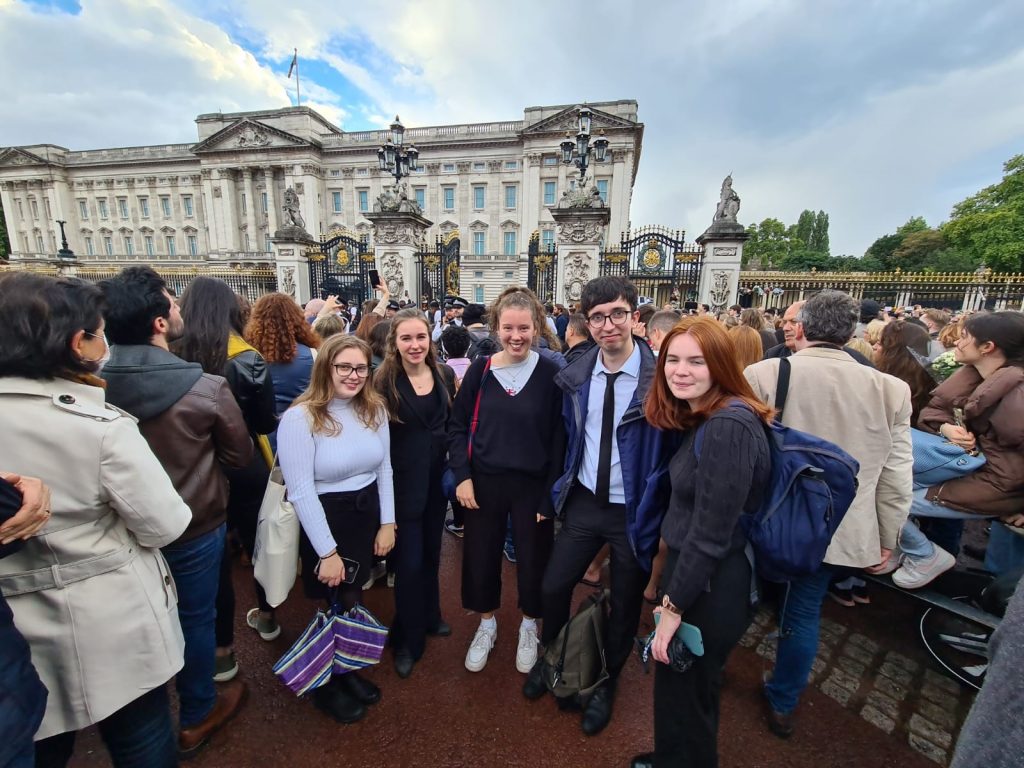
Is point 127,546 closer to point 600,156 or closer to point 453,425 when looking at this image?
point 453,425

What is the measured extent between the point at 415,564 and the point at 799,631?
2.25 metres

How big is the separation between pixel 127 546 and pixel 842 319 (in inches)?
136

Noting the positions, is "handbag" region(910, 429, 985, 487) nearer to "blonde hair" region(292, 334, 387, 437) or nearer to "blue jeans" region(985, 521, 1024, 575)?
"blue jeans" region(985, 521, 1024, 575)

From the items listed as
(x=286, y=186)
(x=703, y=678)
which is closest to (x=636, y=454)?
(x=703, y=678)

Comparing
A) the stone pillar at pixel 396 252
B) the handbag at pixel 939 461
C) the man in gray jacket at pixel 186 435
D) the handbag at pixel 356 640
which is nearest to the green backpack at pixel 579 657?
the handbag at pixel 356 640

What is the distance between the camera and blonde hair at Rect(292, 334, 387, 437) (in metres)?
2.33

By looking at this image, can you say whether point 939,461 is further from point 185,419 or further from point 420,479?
point 185,419

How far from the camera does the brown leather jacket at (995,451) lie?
269 centimetres

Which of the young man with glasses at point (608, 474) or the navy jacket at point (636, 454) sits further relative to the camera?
the young man with glasses at point (608, 474)

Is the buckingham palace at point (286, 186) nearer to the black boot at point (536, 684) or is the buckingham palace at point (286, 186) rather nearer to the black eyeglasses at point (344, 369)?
the black eyeglasses at point (344, 369)

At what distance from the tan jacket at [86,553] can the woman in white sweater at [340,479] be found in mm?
672

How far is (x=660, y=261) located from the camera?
1337 cm

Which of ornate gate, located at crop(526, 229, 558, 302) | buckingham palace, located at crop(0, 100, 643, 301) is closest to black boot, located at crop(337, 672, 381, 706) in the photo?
ornate gate, located at crop(526, 229, 558, 302)

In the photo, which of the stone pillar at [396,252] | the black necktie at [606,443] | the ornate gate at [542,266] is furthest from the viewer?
the stone pillar at [396,252]
